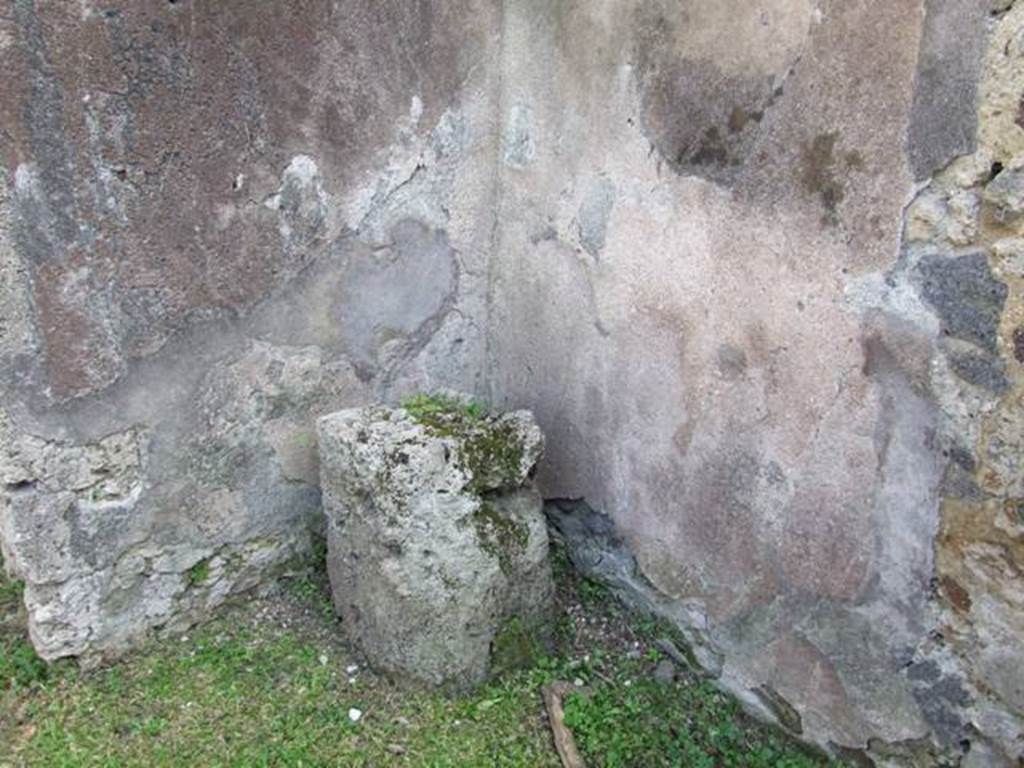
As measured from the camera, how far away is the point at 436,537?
237cm

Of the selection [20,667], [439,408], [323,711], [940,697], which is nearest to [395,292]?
[439,408]

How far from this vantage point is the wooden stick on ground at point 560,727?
2289 mm

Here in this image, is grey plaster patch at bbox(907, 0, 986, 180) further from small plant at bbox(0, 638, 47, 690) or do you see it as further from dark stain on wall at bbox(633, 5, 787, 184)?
small plant at bbox(0, 638, 47, 690)

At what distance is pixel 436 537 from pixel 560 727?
1.79ft

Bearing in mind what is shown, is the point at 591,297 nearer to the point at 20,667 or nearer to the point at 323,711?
the point at 323,711

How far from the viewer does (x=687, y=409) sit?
2.40m

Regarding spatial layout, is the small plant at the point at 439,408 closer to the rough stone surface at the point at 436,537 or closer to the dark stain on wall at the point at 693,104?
the rough stone surface at the point at 436,537

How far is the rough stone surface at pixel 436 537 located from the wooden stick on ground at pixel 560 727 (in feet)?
0.50

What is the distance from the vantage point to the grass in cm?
229

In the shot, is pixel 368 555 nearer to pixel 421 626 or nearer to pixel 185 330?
pixel 421 626

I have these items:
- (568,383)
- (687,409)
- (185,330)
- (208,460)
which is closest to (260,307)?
(185,330)

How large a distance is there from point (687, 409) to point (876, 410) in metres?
0.52

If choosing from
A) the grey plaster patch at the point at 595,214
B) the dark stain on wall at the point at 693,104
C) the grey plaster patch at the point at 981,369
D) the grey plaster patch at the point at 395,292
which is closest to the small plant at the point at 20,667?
the grey plaster patch at the point at 395,292

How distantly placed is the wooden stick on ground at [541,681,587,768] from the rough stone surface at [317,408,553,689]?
15 centimetres
